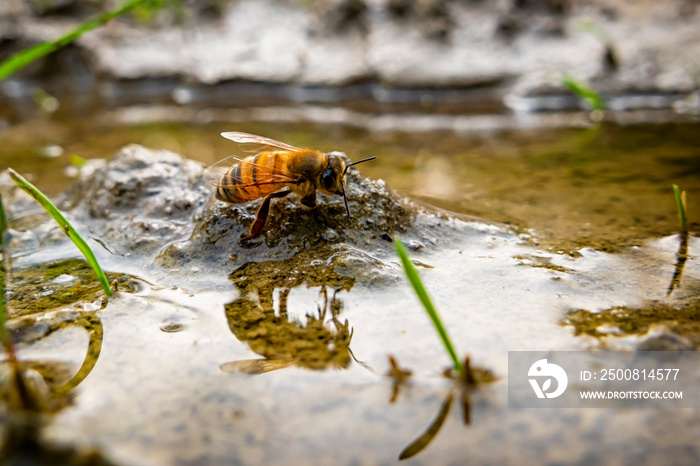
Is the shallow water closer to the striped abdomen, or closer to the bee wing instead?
the striped abdomen

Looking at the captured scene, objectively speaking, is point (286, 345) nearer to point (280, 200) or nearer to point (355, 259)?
point (355, 259)

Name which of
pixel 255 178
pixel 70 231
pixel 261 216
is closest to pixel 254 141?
pixel 255 178

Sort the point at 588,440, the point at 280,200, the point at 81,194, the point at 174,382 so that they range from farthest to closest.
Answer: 1. the point at 81,194
2. the point at 280,200
3. the point at 174,382
4. the point at 588,440

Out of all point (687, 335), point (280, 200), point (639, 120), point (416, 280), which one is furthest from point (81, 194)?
point (639, 120)

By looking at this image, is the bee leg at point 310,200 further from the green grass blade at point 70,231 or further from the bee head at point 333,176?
the green grass blade at point 70,231

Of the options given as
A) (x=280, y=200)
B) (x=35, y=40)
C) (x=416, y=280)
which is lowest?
(x=416, y=280)

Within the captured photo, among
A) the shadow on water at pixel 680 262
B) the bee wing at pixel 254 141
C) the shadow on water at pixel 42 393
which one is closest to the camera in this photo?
the shadow on water at pixel 42 393

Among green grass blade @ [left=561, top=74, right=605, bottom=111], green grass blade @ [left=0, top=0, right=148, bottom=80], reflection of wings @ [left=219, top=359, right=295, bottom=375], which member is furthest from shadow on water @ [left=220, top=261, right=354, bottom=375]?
green grass blade @ [left=561, top=74, right=605, bottom=111]

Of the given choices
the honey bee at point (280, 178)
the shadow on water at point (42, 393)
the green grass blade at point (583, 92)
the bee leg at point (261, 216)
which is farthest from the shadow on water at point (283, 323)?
the green grass blade at point (583, 92)
